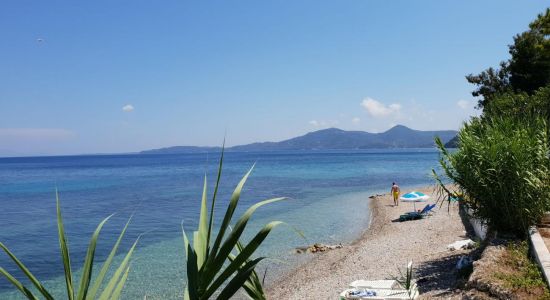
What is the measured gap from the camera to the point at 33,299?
1.72 metres

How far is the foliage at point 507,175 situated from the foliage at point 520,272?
2.60 feet

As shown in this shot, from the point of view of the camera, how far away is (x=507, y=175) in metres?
8.69

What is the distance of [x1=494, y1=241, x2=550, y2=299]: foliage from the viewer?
630 cm

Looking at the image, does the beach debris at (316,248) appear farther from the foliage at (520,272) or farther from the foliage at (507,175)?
the foliage at (520,272)

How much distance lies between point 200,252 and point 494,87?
4081cm

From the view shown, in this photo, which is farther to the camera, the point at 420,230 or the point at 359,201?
the point at 359,201

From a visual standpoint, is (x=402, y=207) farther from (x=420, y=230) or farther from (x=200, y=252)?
(x=200, y=252)

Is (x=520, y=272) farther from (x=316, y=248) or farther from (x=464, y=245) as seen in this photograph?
(x=316, y=248)

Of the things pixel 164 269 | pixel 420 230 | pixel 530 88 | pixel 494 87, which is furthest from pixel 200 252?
pixel 494 87

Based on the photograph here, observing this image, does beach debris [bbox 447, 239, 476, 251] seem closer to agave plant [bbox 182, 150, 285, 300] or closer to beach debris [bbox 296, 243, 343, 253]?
beach debris [bbox 296, 243, 343, 253]

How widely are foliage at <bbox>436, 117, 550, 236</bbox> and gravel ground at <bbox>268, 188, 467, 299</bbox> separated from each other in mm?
1638

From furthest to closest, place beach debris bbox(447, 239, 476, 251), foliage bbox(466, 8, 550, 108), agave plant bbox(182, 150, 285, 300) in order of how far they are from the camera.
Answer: foliage bbox(466, 8, 550, 108) < beach debris bbox(447, 239, 476, 251) < agave plant bbox(182, 150, 285, 300)

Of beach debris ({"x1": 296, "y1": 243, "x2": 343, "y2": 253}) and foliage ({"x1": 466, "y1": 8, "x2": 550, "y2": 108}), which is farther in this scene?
foliage ({"x1": 466, "y1": 8, "x2": 550, "y2": 108})

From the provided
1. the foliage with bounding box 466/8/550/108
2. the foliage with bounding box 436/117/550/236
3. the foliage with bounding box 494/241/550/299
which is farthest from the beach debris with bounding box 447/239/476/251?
the foliage with bounding box 466/8/550/108
